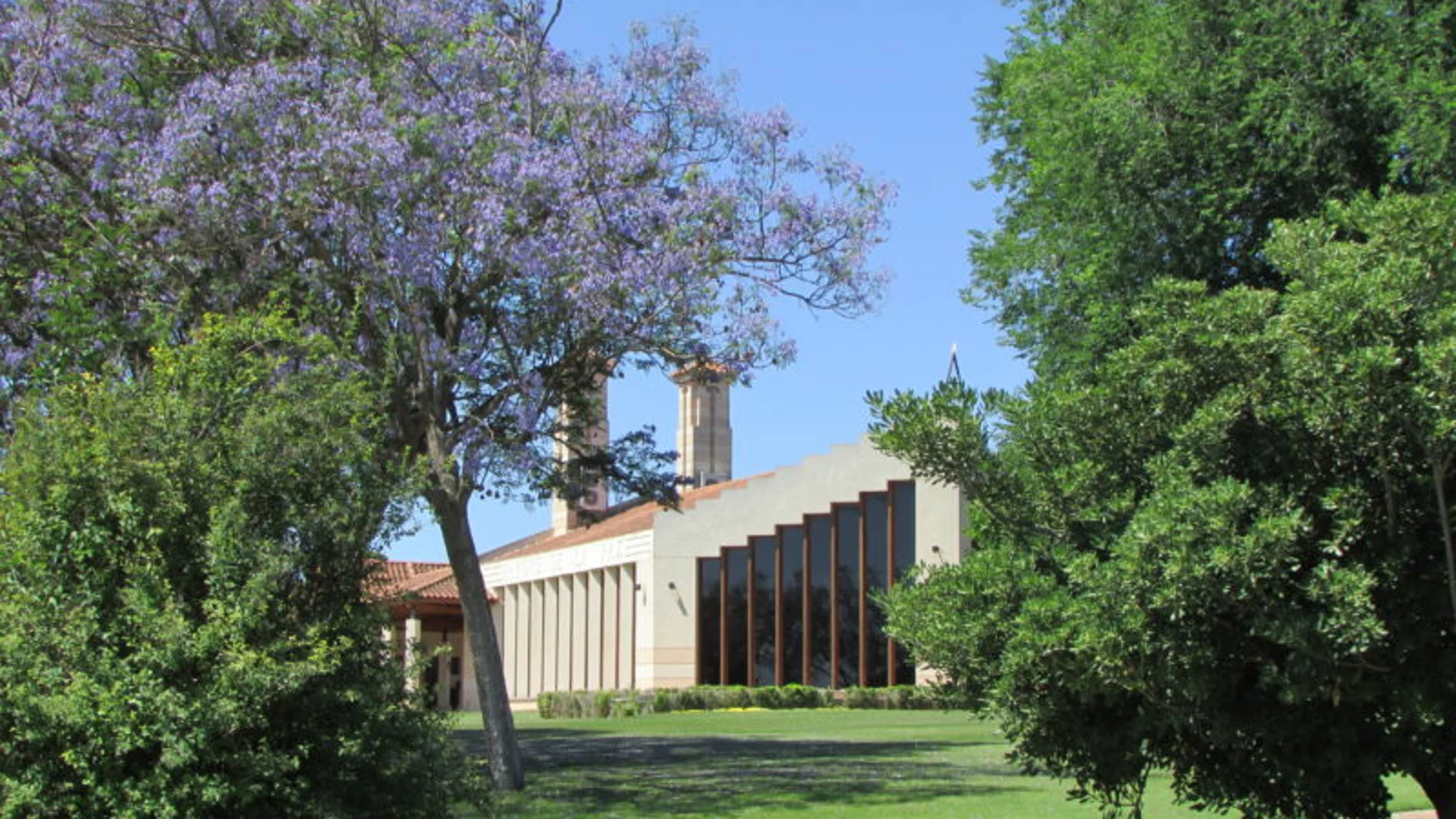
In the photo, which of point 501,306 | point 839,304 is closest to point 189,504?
point 501,306

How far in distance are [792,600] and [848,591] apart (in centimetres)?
250

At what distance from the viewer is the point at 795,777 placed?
19500 millimetres

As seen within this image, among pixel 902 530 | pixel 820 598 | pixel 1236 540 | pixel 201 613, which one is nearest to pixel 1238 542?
pixel 1236 540

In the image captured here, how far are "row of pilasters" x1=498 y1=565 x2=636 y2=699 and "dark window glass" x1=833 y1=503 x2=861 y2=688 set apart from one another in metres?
9.70

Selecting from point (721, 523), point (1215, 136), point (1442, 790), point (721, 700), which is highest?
point (1215, 136)

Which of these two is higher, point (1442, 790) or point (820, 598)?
point (820, 598)

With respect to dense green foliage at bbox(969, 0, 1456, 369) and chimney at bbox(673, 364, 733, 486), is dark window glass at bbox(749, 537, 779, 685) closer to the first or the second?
chimney at bbox(673, 364, 733, 486)

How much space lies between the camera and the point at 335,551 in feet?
38.6

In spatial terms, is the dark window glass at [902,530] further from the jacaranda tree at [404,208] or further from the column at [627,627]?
the jacaranda tree at [404,208]

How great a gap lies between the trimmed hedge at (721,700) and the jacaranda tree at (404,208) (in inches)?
885

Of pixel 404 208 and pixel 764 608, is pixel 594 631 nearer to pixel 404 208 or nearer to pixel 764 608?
pixel 764 608

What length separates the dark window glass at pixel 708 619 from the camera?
49531 millimetres

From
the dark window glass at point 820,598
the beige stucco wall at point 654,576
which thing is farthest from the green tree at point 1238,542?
the dark window glass at point 820,598

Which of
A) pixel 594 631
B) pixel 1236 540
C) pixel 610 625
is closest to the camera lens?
pixel 1236 540
